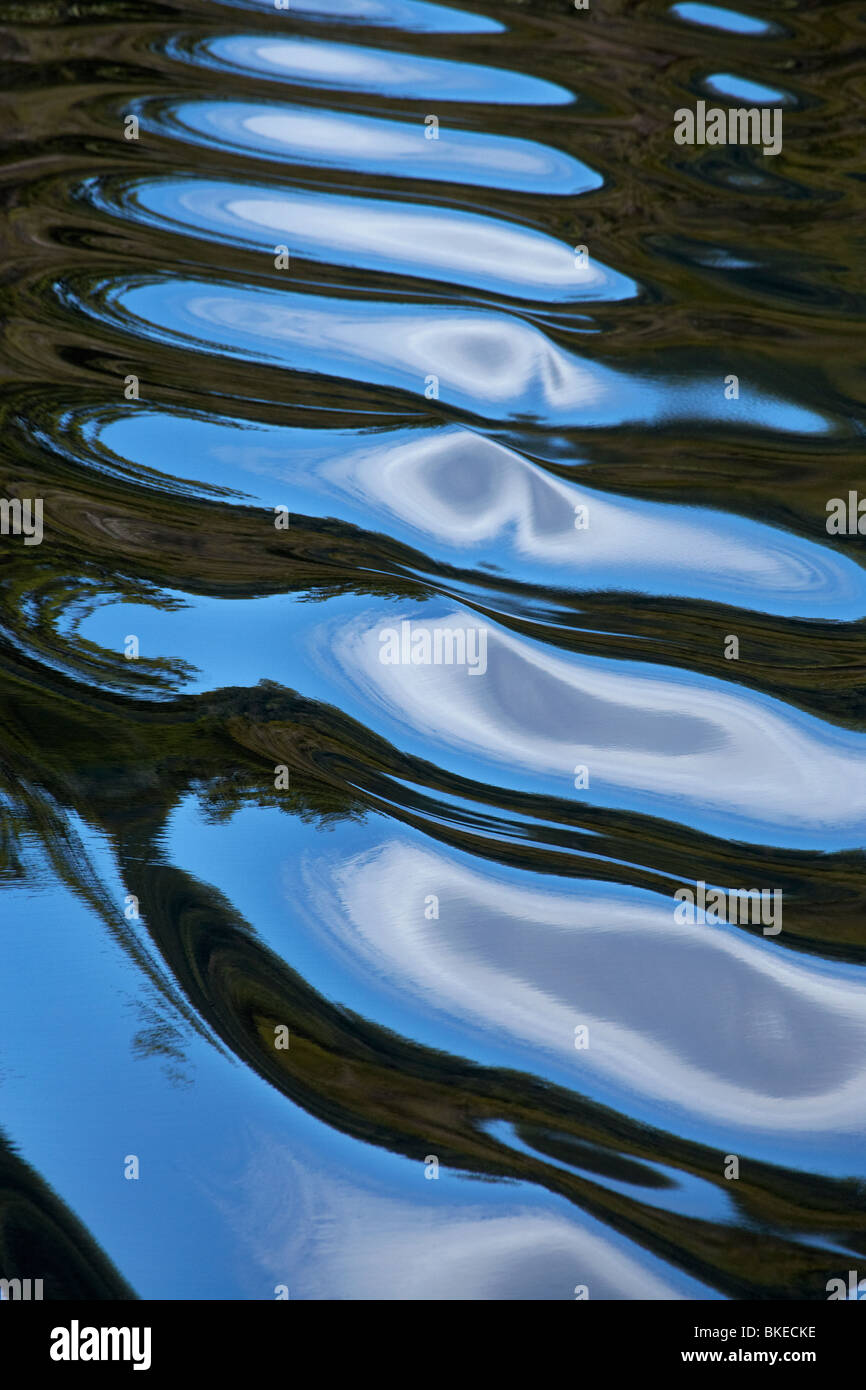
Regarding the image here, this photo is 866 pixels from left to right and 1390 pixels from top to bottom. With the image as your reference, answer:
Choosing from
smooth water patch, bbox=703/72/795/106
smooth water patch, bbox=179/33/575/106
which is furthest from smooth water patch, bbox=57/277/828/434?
smooth water patch, bbox=703/72/795/106

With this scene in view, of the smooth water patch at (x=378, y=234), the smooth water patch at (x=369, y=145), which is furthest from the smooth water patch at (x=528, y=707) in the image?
the smooth water patch at (x=369, y=145)

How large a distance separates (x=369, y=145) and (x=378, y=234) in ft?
0.94

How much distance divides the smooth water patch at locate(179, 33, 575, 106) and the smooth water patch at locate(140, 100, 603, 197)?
105mm

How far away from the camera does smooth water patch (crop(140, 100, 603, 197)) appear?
89.3 inches

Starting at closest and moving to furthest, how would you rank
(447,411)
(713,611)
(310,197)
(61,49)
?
(713,611)
(447,411)
(310,197)
(61,49)

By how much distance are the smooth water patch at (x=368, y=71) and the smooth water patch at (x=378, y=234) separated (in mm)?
371

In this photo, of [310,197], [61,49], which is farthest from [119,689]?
[61,49]

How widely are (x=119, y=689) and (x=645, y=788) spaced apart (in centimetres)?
55

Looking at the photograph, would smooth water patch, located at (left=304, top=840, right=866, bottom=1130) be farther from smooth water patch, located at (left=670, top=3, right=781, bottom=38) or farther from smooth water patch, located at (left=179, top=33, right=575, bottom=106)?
smooth water patch, located at (left=670, top=3, right=781, bottom=38)

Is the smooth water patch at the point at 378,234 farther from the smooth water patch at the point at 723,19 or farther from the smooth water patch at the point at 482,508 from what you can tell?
the smooth water patch at the point at 723,19

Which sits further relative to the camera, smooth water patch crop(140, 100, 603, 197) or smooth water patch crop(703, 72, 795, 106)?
smooth water patch crop(703, 72, 795, 106)

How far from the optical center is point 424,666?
1403 mm
